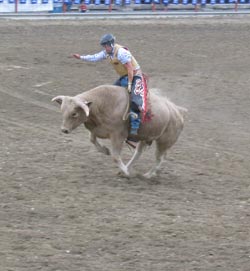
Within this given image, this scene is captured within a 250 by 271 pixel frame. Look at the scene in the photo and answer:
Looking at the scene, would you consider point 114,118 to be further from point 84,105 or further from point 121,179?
point 121,179

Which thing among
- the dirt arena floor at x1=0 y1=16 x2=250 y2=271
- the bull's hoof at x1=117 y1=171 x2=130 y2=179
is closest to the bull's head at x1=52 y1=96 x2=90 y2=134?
the dirt arena floor at x1=0 y1=16 x2=250 y2=271

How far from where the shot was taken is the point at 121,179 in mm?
12086

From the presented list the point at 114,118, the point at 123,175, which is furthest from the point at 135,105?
the point at 123,175

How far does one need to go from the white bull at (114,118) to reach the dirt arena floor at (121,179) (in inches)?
22.4

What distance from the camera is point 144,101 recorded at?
11891 mm

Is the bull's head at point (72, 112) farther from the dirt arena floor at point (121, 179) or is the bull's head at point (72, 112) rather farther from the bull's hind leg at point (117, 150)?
the dirt arena floor at point (121, 179)

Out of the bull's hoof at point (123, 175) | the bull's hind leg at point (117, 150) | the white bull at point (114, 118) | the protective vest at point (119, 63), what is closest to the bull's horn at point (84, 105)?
the white bull at point (114, 118)

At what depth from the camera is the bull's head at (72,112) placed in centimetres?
1139

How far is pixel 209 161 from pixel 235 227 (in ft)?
11.7

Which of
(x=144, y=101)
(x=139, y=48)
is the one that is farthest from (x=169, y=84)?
(x=144, y=101)

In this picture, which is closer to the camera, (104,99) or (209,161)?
(104,99)

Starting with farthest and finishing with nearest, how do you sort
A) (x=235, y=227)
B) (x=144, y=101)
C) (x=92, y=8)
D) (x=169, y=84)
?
(x=92, y=8) → (x=169, y=84) → (x=144, y=101) → (x=235, y=227)

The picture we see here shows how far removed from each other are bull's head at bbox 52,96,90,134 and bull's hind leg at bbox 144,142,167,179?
4.63ft

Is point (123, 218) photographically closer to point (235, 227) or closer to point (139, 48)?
point (235, 227)
